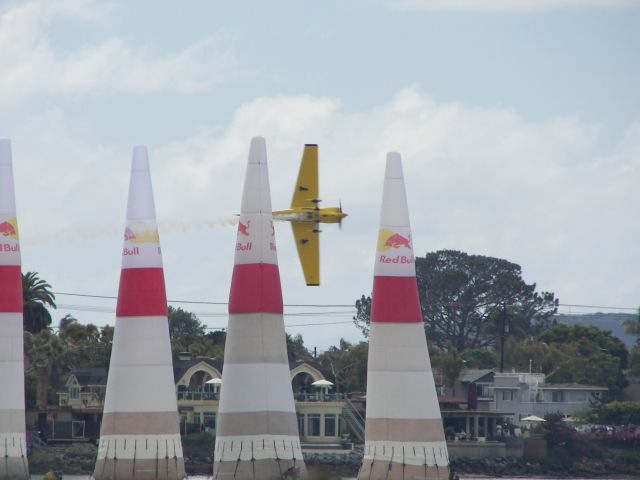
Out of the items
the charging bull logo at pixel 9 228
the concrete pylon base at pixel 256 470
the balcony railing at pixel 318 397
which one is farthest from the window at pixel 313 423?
the concrete pylon base at pixel 256 470

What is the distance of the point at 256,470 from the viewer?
5081cm

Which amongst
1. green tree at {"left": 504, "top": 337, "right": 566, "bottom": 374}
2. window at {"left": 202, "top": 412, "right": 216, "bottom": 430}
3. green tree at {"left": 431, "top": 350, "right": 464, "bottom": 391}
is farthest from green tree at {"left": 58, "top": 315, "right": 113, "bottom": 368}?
green tree at {"left": 504, "top": 337, "right": 566, "bottom": 374}

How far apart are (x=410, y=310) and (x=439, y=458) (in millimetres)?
4845

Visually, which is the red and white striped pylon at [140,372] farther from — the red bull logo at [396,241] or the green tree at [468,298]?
the green tree at [468,298]

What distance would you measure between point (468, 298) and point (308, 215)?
99613 millimetres

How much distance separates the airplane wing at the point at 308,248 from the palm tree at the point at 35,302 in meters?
46.0

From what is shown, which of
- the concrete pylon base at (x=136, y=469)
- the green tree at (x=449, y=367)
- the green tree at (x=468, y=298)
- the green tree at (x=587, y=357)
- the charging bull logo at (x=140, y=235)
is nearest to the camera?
the concrete pylon base at (x=136, y=469)

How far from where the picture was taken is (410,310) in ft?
171

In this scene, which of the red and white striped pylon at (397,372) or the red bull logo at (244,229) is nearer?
the red bull logo at (244,229)

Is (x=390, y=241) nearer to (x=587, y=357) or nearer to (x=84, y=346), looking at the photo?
(x=84, y=346)

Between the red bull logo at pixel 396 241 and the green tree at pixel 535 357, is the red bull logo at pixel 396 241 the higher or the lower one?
the higher one

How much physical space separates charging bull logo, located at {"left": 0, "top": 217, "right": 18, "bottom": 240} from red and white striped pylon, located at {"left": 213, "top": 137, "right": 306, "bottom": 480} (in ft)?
28.2

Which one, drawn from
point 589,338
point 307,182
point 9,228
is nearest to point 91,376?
point 9,228

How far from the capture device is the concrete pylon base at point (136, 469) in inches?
2068
